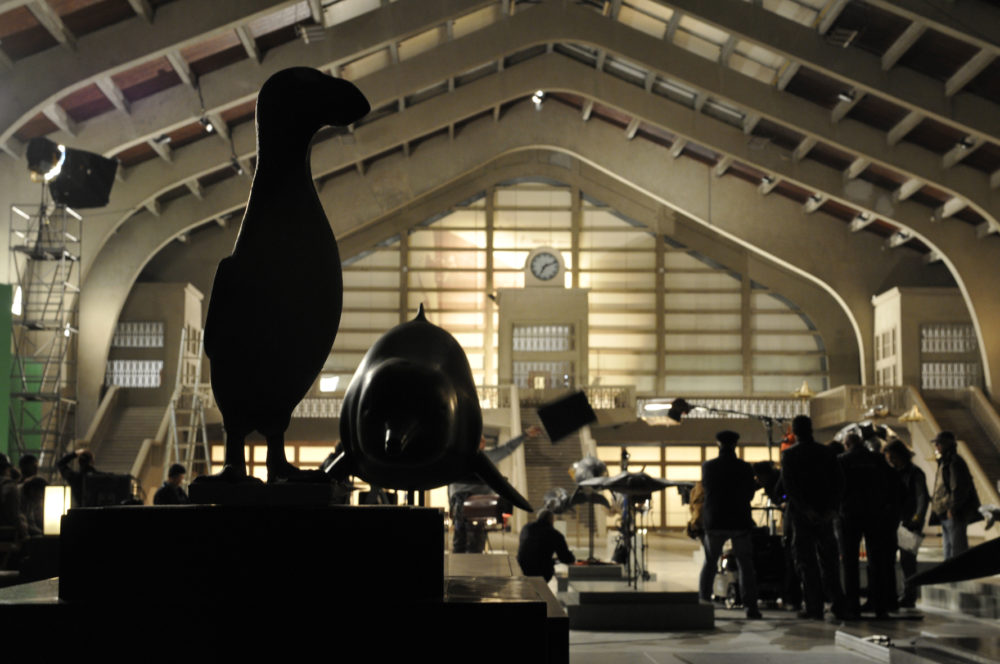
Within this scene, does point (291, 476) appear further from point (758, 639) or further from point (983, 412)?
point (983, 412)

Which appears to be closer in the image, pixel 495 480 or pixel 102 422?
pixel 495 480

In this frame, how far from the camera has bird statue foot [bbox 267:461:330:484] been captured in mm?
2652

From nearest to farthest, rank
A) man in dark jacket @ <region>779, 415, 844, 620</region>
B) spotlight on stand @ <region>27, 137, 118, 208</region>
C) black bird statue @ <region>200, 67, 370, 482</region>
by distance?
1. black bird statue @ <region>200, 67, 370, 482</region>
2. man in dark jacket @ <region>779, 415, 844, 620</region>
3. spotlight on stand @ <region>27, 137, 118, 208</region>

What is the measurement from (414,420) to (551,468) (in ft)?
55.7

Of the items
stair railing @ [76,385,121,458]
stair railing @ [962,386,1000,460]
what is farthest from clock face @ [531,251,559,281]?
stair railing @ [76,385,121,458]

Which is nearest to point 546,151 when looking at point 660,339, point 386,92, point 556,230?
point 556,230

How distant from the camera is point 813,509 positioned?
7184 mm

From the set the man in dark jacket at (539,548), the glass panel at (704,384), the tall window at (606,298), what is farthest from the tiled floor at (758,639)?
the tall window at (606,298)

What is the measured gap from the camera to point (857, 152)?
59.8ft

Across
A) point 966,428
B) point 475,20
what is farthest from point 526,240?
point 966,428

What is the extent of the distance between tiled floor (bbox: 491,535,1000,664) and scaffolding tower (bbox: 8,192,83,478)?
9946mm

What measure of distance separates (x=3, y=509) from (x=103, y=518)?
508cm

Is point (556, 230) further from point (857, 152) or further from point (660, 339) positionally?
point (857, 152)

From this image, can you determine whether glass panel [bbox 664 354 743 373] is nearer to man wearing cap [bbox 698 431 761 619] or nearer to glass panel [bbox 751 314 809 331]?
glass panel [bbox 751 314 809 331]
